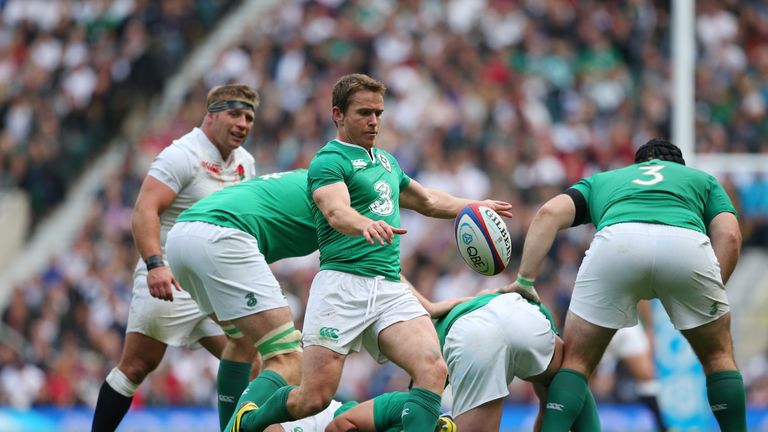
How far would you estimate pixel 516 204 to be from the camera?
15.3 metres

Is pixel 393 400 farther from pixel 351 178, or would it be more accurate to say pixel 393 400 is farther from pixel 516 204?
pixel 516 204

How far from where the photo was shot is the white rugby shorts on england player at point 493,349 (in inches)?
265

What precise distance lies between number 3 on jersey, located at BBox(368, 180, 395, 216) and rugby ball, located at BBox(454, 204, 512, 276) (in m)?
0.50

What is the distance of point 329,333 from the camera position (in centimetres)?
648

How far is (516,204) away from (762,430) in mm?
3918

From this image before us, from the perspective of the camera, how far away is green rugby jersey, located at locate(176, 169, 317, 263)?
7.34m

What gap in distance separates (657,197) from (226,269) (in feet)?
8.13

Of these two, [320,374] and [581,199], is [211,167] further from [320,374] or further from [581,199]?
[581,199]

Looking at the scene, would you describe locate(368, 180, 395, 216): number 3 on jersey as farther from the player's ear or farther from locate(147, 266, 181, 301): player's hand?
locate(147, 266, 181, 301): player's hand

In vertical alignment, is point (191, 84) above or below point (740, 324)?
above

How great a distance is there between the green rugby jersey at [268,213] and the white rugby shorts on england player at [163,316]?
2.54 ft

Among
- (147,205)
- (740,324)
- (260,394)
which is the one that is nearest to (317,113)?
(740,324)

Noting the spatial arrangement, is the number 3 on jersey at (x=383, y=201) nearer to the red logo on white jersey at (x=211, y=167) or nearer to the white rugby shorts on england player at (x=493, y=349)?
the white rugby shorts on england player at (x=493, y=349)

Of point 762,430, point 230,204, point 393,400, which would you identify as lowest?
point 762,430
